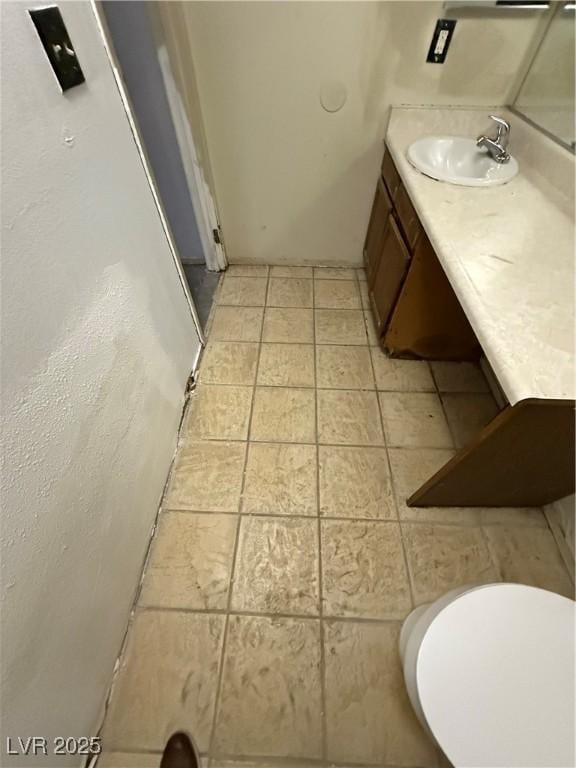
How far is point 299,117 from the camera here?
1.64 m

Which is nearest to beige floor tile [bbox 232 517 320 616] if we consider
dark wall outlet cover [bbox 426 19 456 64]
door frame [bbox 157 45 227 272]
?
door frame [bbox 157 45 227 272]

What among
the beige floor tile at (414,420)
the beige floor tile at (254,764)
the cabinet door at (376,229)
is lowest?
the beige floor tile at (414,420)

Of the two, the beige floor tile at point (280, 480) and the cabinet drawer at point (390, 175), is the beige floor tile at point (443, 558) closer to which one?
the beige floor tile at point (280, 480)

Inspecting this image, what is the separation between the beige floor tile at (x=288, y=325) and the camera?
1.83m

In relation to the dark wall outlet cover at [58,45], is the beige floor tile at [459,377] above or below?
below

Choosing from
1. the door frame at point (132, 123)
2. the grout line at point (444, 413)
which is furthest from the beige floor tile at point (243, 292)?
the grout line at point (444, 413)

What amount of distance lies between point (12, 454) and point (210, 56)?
1.77m

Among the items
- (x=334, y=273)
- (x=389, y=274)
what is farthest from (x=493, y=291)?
(x=334, y=273)

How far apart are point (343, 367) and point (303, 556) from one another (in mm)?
886

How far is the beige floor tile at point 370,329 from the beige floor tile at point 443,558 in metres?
0.93

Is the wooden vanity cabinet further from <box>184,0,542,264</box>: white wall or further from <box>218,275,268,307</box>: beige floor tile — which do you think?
<box>218,275,268,307</box>: beige floor tile

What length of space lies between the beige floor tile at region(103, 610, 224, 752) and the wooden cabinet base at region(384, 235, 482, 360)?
1320 mm

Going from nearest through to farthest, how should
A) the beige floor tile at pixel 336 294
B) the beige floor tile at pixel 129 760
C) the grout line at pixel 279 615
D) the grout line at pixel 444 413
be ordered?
the beige floor tile at pixel 129 760
the grout line at pixel 279 615
the grout line at pixel 444 413
the beige floor tile at pixel 336 294

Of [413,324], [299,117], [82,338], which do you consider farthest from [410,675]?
[299,117]
